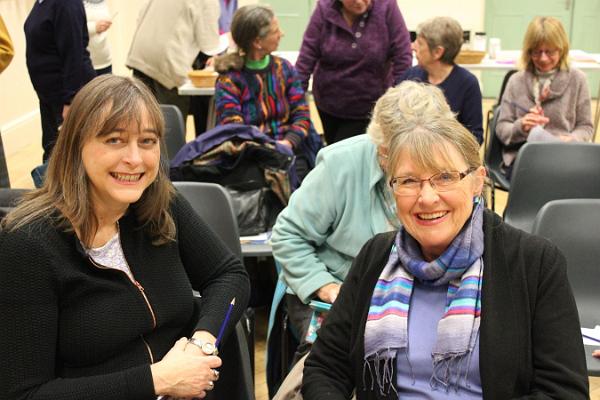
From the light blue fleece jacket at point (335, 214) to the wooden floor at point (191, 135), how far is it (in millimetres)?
848

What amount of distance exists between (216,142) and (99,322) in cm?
163

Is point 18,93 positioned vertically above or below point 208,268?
below

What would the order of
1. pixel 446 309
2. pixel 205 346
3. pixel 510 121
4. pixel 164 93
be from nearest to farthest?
pixel 446 309 → pixel 205 346 → pixel 510 121 → pixel 164 93

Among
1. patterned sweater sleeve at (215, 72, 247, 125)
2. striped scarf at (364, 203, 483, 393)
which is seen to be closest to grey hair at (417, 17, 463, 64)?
patterned sweater sleeve at (215, 72, 247, 125)

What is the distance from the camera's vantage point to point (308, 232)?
2.42m

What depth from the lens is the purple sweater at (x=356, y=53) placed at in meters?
4.50

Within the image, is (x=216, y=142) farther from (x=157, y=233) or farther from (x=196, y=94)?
(x=196, y=94)

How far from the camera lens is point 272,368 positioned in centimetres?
257

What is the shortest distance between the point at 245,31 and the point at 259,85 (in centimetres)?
28

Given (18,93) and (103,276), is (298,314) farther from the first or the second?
(18,93)

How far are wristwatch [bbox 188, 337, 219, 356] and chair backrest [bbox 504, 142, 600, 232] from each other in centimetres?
205

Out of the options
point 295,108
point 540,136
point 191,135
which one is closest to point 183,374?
point 295,108

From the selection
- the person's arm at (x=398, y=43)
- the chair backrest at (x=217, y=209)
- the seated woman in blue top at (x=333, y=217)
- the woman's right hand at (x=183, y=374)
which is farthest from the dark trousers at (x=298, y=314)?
the person's arm at (x=398, y=43)

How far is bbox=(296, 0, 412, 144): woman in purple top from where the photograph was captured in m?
4.50
